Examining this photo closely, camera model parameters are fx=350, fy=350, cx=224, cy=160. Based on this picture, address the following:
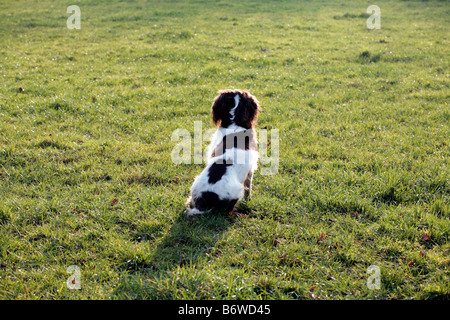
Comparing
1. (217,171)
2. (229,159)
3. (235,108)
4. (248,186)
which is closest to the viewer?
(217,171)

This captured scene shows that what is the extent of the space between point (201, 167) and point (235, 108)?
127 cm

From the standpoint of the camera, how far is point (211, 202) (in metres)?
4.50

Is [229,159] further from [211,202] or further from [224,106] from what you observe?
[224,106]

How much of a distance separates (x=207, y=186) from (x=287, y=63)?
8247 mm

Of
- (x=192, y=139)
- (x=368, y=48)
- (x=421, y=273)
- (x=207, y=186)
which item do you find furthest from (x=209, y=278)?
(x=368, y=48)

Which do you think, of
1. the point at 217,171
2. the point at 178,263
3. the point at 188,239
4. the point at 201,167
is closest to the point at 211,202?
the point at 217,171

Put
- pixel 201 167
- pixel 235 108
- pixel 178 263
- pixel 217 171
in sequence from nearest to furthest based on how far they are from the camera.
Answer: pixel 178 263 < pixel 217 171 < pixel 235 108 < pixel 201 167

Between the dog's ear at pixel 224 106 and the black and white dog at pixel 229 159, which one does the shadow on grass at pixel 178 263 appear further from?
the dog's ear at pixel 224 106

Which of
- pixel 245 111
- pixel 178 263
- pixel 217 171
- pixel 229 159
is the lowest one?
pixel 178 263

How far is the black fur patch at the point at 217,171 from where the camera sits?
4438 mm

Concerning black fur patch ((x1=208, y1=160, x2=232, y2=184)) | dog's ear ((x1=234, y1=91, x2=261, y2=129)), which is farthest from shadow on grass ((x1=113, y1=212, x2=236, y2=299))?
dog's ear ((x1=234, y1=91, x2=261, y2=129))

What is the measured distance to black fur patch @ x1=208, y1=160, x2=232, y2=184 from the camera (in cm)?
444

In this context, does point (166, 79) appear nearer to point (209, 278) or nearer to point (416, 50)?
point (209, 278)

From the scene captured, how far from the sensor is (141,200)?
16.4 feet
